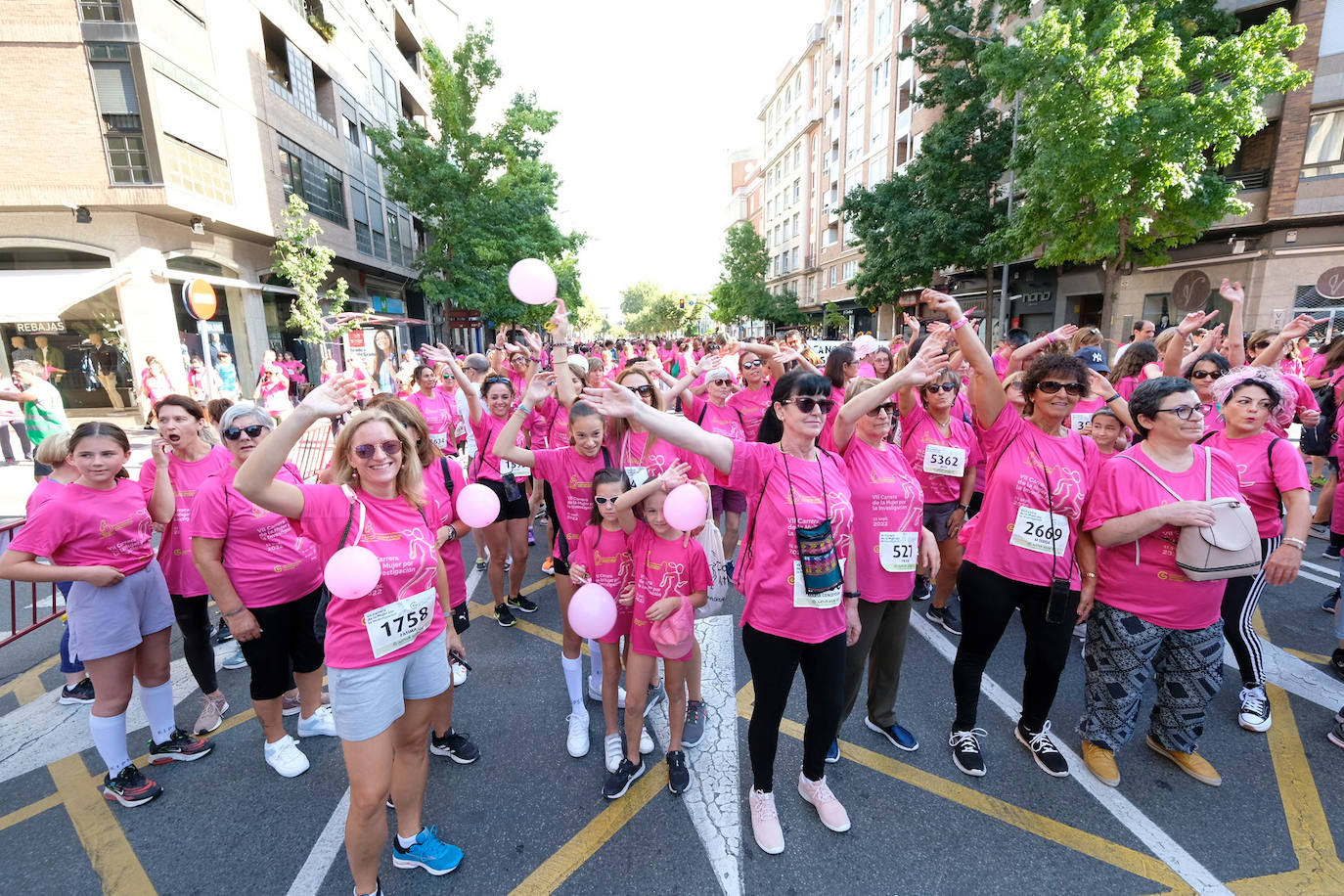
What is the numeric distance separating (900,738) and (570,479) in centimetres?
248

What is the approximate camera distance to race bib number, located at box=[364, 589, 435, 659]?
2.17 metres

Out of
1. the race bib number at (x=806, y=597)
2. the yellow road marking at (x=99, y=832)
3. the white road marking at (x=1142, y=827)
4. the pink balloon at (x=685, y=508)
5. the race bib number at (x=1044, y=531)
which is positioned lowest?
the white road marking at (x=1142, y=827)

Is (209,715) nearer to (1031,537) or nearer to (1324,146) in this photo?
(1031,537)

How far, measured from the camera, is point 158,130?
13.1 meters

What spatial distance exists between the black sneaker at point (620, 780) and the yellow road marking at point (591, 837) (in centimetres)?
4

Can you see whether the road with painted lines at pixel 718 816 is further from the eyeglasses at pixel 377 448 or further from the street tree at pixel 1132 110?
the street tree at pixel 1132 110

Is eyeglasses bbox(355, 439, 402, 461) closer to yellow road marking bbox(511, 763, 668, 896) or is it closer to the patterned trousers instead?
yellow road marking bbox(511, 763, 668, 896)

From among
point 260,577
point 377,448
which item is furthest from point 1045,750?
point 260,577

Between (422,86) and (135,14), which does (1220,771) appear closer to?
(135,14)

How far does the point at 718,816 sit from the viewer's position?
2.80m

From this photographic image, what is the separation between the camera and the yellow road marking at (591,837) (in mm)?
2453

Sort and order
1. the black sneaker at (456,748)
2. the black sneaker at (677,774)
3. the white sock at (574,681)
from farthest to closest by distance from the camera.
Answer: the white sock at (574,681)
the black sneaker at (456,748)
the black sneaker at (677,774)

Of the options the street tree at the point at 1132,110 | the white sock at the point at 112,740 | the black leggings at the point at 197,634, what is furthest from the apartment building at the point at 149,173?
the street tree at the point at 1132,110

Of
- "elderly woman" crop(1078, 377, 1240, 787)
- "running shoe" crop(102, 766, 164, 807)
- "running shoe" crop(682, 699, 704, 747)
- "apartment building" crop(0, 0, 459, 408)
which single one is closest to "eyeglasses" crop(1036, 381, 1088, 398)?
"elderly woman" crop(1078, 377, 1240, 787)
